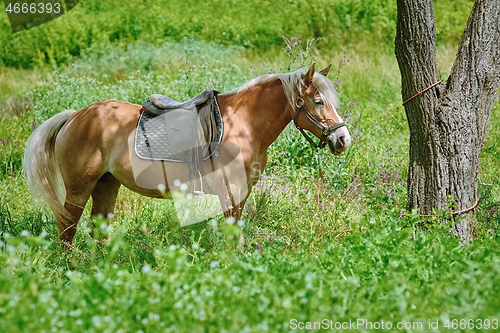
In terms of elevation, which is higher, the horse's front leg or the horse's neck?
the horse's neck

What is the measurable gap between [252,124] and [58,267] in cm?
203

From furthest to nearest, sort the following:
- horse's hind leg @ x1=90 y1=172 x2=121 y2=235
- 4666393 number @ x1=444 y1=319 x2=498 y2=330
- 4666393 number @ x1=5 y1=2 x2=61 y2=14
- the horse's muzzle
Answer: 1. 4666393 number @ x1=5 y1=2 x2=61 y2=14
2. horse's hind leg @ x1=90 y1=172 x2=121 y2=235
3. the horse's muzzle
4. 4666393 number @ x1=444 y1=319 x2=498 y2=330

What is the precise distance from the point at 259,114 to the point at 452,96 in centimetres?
164

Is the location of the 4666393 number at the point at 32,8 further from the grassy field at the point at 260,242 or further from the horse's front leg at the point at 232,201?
the horse's front leg at the point at 232,201

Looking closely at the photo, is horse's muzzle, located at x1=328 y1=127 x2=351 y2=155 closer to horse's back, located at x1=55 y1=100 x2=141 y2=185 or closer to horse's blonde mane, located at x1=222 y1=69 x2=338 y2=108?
horse's blonde mane, located at x1=222 y1=69 x2=338 y2=108

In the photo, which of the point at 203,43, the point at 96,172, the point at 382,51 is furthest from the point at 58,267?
the point at 382,51

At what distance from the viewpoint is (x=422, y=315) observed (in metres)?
2.69

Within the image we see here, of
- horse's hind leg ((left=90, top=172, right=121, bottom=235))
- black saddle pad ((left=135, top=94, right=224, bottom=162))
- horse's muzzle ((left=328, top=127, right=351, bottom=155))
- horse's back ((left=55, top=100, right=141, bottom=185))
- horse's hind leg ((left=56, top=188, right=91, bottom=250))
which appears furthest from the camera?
horse's hind leg ((left=90, top=172, right=121, bottom=235))

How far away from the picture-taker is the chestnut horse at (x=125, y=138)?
3.90 meters

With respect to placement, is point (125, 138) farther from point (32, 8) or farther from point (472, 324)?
point (32, 8)

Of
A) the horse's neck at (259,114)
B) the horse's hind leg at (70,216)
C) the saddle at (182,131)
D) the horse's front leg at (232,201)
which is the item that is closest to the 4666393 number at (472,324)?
the horse's front leg at (232,201)

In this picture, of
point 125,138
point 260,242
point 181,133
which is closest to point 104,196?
point 125,138

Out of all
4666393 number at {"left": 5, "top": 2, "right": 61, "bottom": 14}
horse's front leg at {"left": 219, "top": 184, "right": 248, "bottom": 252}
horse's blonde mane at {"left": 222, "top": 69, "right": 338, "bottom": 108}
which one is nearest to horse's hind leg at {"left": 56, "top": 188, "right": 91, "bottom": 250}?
horse's front leg at {"left": 219, "top": 184, "right": 248, "bottom": 252}

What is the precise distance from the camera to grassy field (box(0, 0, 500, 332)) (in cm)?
264
